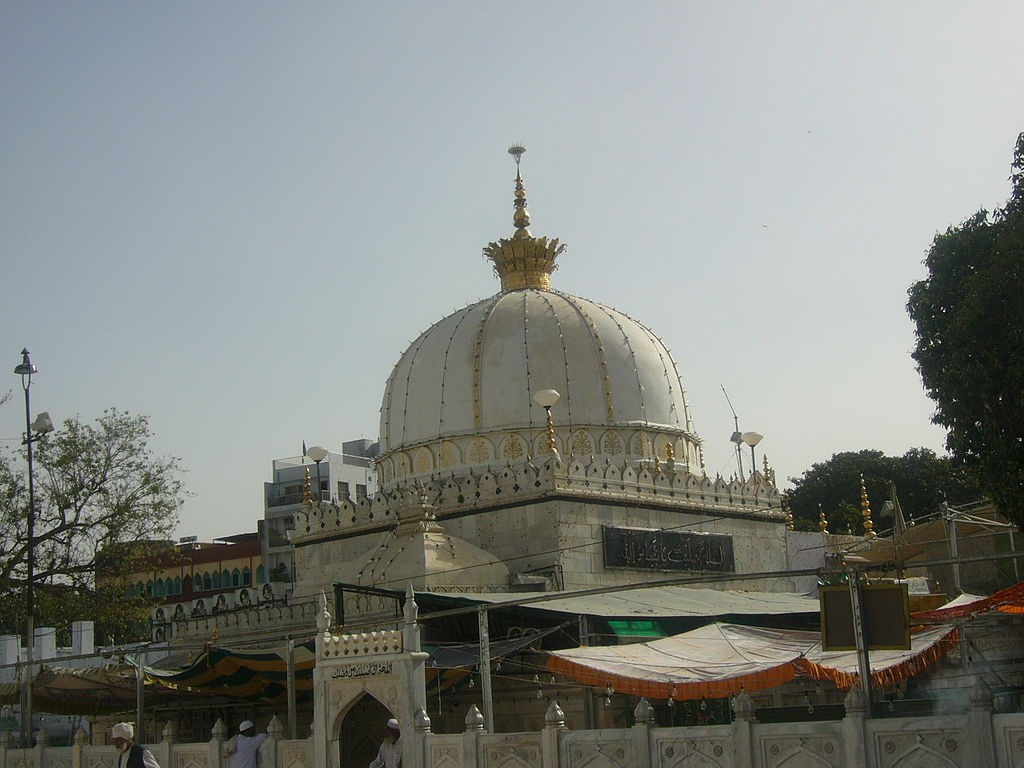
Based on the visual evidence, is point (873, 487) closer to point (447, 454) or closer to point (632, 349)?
point (632, 349)

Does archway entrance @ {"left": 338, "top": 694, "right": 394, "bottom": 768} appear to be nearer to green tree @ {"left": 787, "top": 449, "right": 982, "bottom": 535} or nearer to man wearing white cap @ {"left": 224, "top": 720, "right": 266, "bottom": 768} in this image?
man wearing white cap @ {"left": 224, "top": 720, "right": 266, "bottom": 768}

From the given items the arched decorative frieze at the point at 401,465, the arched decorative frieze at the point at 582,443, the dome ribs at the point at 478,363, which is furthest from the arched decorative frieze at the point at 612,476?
the arched decorative frieze at the point at 401,465

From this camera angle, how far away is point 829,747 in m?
12.9

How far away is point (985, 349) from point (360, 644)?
28.8 feet

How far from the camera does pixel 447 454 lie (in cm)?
2792

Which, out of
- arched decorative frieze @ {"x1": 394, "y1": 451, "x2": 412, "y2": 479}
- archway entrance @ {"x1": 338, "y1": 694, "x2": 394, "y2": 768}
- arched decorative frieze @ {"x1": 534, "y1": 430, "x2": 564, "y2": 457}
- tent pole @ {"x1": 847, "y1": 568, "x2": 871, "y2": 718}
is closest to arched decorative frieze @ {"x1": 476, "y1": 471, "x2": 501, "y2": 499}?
arched decorative frieze @ {"x1": 534, "y1": 430, "x2": 564, "y2": 457}

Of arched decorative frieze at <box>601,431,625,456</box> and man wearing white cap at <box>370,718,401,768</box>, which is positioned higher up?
arched decorative frieze at <box>601,431,625,456</box>

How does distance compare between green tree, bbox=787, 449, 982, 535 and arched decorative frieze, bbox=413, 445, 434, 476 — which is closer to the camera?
arched decorative frieze, bbox=413, 445, 434, 476

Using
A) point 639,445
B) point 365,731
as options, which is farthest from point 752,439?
point 365,731

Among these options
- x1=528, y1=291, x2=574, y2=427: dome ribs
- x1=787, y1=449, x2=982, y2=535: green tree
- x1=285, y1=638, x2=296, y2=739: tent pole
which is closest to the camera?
x1=285, y1=638, x2=296, y2=739: tent pole

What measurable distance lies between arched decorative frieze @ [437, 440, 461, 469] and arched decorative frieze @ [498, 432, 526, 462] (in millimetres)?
1039

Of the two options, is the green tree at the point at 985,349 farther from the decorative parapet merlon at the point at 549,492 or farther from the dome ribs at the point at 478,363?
the dome ribs at the point at 478,363

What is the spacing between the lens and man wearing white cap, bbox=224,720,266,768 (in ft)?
57.5

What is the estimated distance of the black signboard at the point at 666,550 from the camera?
25047 mm
